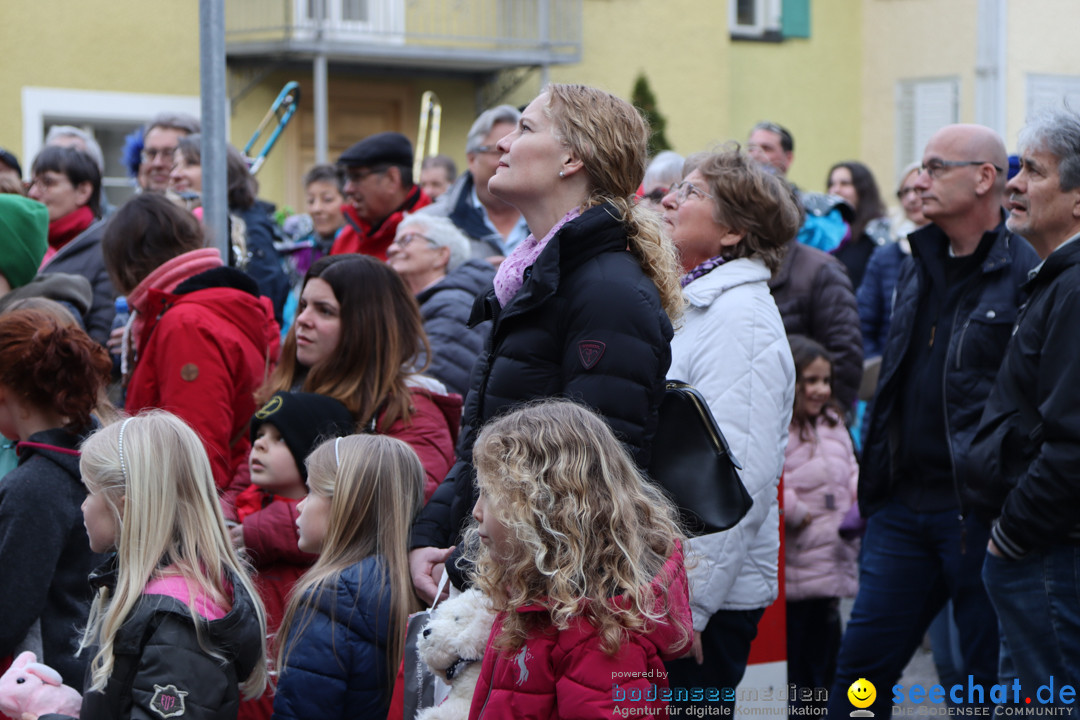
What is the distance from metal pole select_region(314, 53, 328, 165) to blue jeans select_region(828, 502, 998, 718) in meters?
11.2

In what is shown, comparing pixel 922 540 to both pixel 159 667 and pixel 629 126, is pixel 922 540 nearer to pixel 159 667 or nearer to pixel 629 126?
pixel 629 126

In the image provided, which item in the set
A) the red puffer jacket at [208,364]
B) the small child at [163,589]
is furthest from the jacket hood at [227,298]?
the small child at [163,589]

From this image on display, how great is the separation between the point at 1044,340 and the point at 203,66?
103 inches

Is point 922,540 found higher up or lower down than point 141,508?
lower down

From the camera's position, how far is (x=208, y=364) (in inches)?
167

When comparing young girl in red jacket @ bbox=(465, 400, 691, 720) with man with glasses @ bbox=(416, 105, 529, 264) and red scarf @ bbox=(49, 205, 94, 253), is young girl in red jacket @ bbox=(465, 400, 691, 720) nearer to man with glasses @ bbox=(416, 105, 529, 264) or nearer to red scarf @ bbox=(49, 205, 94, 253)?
man with glasses @ bbox=(416, 105, 529, 264)

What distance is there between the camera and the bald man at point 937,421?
421 centimetres

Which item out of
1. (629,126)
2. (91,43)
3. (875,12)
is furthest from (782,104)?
(629,126)

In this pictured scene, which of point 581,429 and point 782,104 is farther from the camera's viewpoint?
point 782,104

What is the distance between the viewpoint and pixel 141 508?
118 inches

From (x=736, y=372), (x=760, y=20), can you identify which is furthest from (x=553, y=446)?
(x=760, y=20)

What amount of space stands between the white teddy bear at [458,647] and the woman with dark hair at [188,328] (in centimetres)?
149

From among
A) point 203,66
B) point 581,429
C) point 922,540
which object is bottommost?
point 922,540

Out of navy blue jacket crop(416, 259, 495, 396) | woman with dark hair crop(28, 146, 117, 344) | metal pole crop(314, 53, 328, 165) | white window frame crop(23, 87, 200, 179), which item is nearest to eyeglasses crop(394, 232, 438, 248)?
navy blue jacket crop(416, 259, 495, 396)
